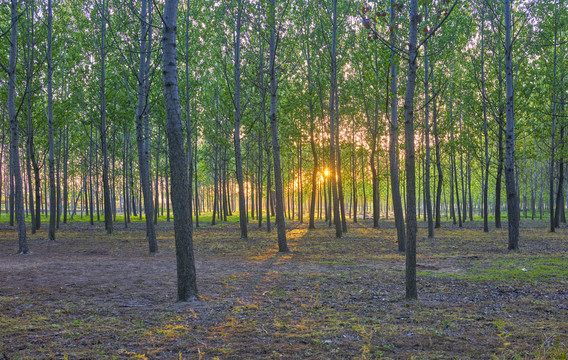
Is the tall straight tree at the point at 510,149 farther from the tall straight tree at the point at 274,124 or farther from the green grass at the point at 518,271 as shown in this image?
the tall straight tree at the point at 274,124

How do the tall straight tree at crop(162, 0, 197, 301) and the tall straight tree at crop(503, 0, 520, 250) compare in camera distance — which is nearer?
the tall straight tree at crop(162, 0, 197, 301)

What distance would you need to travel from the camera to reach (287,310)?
633 cm

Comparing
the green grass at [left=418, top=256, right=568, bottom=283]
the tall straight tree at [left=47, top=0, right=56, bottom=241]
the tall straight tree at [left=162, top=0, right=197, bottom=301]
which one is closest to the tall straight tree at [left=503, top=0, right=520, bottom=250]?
the green grass at [left=418, top=256, right=568, bottom=283]

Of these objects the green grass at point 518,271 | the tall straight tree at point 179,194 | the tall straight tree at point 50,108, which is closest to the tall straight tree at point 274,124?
the green grass at point 518,271

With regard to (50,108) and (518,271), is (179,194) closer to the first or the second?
(518,271)

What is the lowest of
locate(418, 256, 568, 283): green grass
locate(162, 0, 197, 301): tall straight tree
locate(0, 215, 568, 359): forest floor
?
locate(418, 256, 568, 283): green grass

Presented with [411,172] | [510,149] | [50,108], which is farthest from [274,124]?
[50,108]

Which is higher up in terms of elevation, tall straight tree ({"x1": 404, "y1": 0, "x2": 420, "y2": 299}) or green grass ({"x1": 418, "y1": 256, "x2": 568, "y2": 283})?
tall straight tree ({"x1": 404, "y1": 0, "x2": 420, "y2": 299})

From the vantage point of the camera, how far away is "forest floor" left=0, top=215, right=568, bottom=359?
14.6ft

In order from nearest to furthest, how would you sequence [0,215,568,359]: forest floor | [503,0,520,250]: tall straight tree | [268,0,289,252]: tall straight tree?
[0,215,568,359]: forest floor, [503,0,520,250]: tall straight tree, [268,0,289,252]: tall straight tree

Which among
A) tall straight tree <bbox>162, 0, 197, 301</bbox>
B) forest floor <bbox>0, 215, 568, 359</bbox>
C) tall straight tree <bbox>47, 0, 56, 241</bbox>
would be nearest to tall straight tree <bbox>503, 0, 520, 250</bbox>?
forest floor <bbox>0, 215, 568, 359</bbox>

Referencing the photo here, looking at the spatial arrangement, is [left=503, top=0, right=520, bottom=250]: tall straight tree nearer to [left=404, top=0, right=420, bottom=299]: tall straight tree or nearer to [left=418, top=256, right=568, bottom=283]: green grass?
[left=418, top=256, right=568, bottom=283]: green grass

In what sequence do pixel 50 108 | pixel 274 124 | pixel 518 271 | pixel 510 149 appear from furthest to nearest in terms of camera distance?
pixel 50 108 → pixel 274 124 → pixel 510 149 → pixel 518 271

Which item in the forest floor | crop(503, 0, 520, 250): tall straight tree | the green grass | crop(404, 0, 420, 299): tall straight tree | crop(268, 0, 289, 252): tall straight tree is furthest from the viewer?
crop(268, 0, 289, 252): tall straight tree
